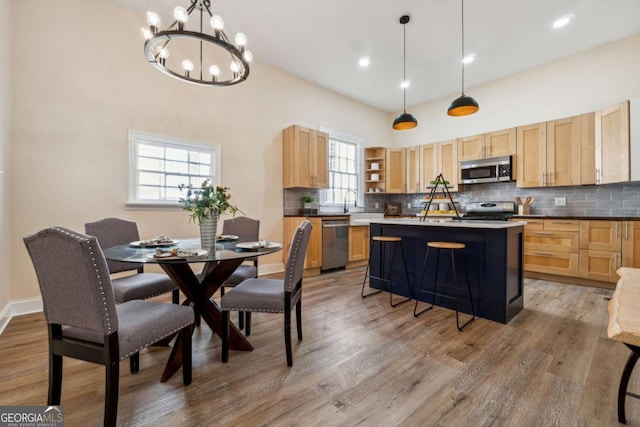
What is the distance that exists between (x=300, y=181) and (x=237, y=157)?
3.45ft

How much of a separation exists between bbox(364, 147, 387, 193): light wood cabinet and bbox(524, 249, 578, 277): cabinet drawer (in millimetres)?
2924

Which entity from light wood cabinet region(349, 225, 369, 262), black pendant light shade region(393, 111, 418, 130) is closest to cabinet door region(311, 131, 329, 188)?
light wood cabinet region(349, 225, 369, 262)

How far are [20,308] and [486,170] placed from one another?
21.5 ft

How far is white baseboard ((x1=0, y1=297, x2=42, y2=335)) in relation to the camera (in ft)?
8.29

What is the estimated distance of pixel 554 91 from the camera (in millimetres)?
4430

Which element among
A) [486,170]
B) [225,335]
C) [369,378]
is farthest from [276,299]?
[486,170]

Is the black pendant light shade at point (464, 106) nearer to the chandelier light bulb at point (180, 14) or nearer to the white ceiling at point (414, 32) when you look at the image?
the white ceiling at point (414, 32)

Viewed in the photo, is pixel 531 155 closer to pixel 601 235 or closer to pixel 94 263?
pixel 601 235

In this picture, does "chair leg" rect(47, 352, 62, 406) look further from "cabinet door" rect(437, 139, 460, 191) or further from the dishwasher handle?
"cabinet door" rect(437, 139, 460, 191)

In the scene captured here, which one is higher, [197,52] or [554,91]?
[197,52]

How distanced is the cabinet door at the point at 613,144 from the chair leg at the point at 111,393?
212 inches

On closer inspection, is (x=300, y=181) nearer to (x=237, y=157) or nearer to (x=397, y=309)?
(x=237, y=157)

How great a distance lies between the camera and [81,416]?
1.37m

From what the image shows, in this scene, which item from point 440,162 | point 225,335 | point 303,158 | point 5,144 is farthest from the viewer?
point 440,162
